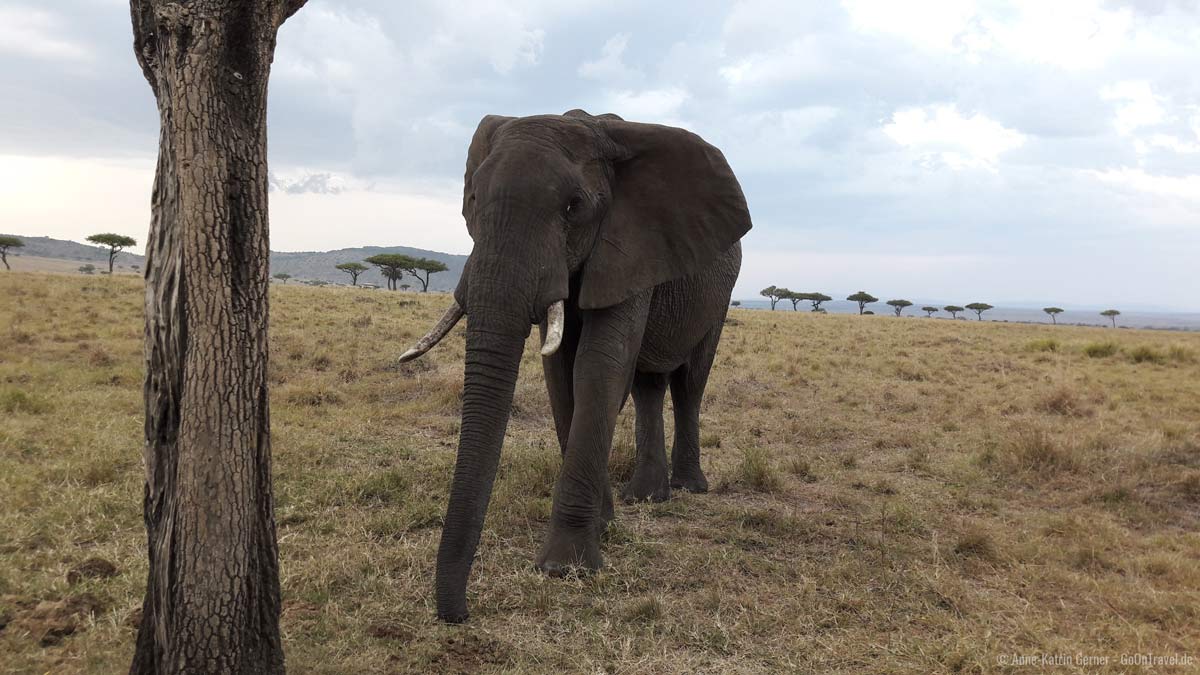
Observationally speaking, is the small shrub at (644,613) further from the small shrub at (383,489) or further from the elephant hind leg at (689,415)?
the elephant hind leg at (689,415)

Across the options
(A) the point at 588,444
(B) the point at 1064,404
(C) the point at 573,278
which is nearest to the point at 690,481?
(A) the point at 588,444

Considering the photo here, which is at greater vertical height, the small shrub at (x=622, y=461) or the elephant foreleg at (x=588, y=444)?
the elephant foreleg at (x=588, y=444)

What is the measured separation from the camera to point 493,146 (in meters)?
4.91

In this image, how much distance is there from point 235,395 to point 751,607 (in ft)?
10.2

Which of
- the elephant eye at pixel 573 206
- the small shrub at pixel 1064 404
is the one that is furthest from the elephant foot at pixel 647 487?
the small shrub at pixel 1064 404

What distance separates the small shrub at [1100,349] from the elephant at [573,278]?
20.3 meters

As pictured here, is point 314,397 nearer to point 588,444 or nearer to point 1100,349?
point 588,444

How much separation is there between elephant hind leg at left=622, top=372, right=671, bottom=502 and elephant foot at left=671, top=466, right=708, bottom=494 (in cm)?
36

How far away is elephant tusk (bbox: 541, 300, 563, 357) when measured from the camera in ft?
14.8

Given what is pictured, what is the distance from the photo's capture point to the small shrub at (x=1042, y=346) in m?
23.4

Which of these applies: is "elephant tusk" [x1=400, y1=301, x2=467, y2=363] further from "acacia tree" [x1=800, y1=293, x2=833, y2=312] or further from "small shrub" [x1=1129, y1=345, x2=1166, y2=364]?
"acacia tree" [x1=800, y1=293, x2=833, y2=312]

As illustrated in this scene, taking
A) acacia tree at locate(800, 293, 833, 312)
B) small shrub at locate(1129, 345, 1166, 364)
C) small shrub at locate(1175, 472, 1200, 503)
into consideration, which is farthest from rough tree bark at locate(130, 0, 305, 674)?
acacia tree at locate(800, 293, 833, 312)

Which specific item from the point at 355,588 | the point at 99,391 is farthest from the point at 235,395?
the point at 99,391

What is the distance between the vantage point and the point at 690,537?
590 cm
